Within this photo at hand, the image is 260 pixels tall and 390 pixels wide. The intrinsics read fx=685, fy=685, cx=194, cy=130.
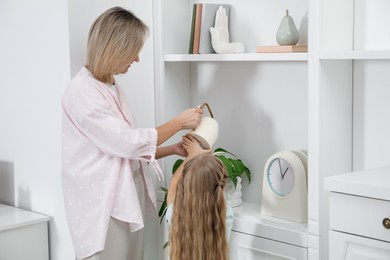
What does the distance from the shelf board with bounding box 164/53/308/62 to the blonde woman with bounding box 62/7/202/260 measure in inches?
11.1

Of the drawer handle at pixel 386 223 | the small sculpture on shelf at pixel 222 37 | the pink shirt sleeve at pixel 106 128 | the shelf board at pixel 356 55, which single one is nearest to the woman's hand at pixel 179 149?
the pink shirt sleeve at pixel 106 128

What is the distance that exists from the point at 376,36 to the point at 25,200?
170cm

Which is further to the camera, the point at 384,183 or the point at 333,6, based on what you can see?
the point at 333,6

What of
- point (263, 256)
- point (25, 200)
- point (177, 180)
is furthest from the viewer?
point (25, 200)

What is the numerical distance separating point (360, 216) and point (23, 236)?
1468 millimetres

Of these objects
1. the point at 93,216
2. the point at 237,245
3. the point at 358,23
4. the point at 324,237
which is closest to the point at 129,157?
the point at 93,216

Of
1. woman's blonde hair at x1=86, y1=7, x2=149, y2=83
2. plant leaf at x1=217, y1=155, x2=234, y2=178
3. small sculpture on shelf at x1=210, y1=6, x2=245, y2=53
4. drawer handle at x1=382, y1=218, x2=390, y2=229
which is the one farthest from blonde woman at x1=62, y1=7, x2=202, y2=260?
drawer handle at x1=382, y1=218, x2=390, y2=229

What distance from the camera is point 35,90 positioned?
2.95 meters

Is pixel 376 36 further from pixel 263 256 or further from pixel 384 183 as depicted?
pixel 263 256

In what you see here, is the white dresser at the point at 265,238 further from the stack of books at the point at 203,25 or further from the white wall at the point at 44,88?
the stack of books at the point at 203,25

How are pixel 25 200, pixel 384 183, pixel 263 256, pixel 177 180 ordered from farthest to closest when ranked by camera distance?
pixel 25 200
pixel 263 256
pixel 177 180
pixel 384 183

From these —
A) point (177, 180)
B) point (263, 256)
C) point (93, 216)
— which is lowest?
point (263, 256)

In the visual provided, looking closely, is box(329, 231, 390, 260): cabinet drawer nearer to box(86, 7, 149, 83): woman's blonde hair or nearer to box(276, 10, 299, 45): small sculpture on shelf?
box(276, 10, 299, 45): small sculpture on shelf

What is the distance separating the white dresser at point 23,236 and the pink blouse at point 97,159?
0.43 meters
